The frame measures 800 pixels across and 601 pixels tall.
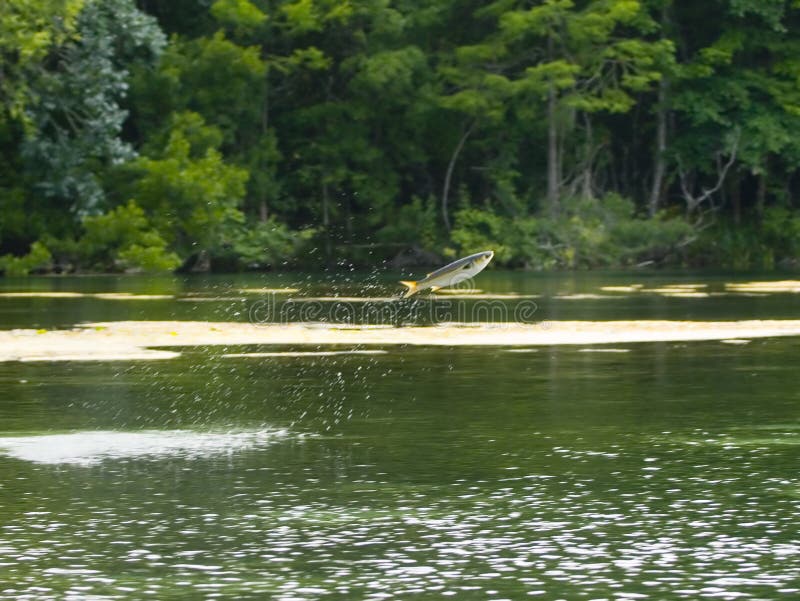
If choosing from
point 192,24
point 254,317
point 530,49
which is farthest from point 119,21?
point 254,317

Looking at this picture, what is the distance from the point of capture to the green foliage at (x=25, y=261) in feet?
162

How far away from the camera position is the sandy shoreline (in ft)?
78.5

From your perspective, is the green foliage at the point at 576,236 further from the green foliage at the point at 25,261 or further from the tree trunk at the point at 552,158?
the green foliage at the point at 25,261

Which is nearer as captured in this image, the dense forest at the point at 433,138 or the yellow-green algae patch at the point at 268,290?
the yellow-green algae patch at the point at 268,290

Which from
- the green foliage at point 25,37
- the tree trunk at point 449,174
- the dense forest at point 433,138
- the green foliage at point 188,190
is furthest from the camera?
the tree trunk at point 449,174

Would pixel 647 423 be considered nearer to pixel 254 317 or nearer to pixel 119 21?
pixel 254 317

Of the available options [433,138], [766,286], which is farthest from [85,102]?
[766,286]

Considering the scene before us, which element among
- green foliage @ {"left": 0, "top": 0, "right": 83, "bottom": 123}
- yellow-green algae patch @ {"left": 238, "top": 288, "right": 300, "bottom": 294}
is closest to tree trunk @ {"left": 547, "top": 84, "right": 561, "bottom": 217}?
green foliage @ {"left": 0, "top": 0, "right": 83, "bottom": 123}

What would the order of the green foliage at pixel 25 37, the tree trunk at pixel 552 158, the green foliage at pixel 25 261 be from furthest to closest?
the tree trunk at pixel 552 158, the green foliage at pixel 25 261, the green foliage at pixel 25 37

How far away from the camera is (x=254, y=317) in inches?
1203

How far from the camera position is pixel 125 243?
165ft

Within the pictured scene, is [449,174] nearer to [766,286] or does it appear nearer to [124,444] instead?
[766,286]

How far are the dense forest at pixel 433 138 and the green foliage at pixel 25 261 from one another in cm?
52

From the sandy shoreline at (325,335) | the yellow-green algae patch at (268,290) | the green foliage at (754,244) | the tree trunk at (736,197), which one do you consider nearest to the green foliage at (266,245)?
the yellow-green algae patch at (268,290)
